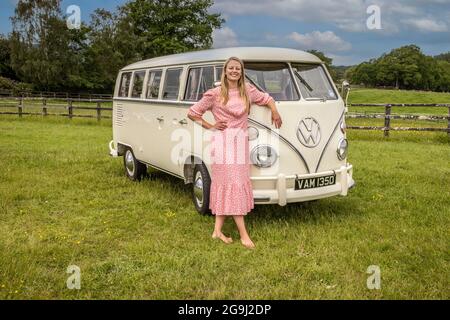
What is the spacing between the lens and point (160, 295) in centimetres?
423

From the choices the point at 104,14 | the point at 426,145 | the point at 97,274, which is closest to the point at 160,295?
the point at 97,274

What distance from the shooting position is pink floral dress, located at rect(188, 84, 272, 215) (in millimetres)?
5496

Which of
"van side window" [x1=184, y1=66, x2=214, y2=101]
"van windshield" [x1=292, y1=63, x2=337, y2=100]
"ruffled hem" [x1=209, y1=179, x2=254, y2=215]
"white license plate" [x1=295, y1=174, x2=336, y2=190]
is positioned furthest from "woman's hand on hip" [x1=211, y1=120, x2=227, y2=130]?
"van windshield" [x1=292, y1=63, x2=337, y2=100]

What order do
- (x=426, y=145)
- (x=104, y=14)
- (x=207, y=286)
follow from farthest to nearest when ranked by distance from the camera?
A: (x=104, y=14) < (x=426, y=145) < (x=207, y=286)

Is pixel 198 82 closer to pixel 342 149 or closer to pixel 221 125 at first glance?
pixel 221 125

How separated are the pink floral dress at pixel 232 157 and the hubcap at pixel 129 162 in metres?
4.04

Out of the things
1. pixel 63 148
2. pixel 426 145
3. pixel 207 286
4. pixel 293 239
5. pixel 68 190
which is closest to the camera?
pixel 207 286

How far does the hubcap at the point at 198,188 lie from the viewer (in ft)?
21.7

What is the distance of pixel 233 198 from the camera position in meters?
5.53

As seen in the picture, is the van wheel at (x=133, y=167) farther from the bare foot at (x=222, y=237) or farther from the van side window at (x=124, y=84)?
the bare foot at (x=222, y=237)

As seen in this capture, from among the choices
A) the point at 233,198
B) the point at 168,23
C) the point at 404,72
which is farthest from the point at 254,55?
the point at 404,72

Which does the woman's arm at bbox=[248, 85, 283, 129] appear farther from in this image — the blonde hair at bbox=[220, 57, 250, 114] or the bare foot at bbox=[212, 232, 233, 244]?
the bare foot at bbox=[212, 232, 233, 244]
